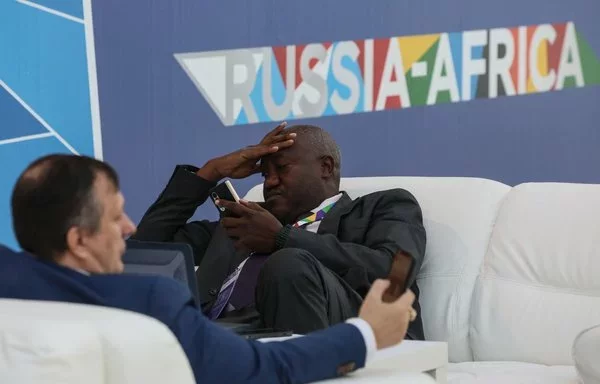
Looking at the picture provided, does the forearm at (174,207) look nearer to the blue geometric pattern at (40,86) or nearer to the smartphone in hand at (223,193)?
the smartphone in hand at (223,193)

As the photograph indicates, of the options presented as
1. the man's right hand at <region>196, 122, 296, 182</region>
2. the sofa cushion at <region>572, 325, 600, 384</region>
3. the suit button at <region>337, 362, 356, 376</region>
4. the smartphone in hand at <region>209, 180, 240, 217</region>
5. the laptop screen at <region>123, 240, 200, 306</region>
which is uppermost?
the man's right hand at <region>196, 122, 296, 182</region>

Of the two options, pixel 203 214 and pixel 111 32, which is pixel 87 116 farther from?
pixel 203 214

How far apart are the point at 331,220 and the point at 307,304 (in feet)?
1.73

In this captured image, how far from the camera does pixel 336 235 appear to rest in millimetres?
3070

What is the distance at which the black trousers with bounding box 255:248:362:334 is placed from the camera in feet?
8.45

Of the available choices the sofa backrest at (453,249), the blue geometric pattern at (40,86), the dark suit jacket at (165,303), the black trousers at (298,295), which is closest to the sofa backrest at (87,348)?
the dark suit jacket at (165,303)

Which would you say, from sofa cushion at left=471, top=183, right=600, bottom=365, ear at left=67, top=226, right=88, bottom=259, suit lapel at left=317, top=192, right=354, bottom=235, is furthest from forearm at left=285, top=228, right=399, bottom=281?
ear at left=67, top=226, right=88, bottom=259

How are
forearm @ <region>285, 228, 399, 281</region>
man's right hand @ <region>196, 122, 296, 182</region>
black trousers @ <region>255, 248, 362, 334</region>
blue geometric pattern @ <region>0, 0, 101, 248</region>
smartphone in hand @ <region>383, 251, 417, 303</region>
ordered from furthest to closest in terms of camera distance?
blue geometric pattern @ <region>0, 0, 101, 248</region> → man's right hand @ <region>196, 122, 296, 182</region> → forearm @ <region>285, 228, 399, 281</region> → black trousers @ <region>255, 248, 362, 334</region> → smartphone in hand @ <region>383, 251, 417, 303</region>

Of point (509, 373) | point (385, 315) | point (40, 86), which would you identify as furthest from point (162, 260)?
point (40, 86)

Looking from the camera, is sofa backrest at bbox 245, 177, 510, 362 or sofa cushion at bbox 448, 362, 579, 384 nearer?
sofa cushion at bbox 448, 362, 579, 384

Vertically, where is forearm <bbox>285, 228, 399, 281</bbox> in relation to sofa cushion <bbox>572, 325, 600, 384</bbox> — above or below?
above

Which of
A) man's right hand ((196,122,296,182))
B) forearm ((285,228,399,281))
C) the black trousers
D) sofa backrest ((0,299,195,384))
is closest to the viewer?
sofa backrest ((0,299,195,384))

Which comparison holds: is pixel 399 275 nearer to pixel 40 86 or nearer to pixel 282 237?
pixel 282 237

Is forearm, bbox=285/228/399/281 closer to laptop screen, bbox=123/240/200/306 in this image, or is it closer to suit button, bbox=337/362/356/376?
laptop screen, bbox=123/240/200/306
